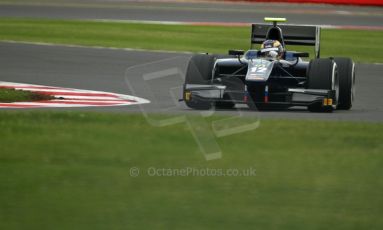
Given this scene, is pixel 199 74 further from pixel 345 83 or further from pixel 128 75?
pixel 128 75

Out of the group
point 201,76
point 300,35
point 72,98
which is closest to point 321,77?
point 201,76

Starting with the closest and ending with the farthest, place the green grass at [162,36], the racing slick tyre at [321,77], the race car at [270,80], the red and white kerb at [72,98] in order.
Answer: the race car at [270,80] → the racing slick tyre at [321,77] → the red and white kerb at [72,98] → the green grass at [162,36]

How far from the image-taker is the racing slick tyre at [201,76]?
13219 millimetres

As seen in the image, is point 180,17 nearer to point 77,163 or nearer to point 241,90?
point 241,90

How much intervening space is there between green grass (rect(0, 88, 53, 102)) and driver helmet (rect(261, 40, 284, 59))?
9.91 ft

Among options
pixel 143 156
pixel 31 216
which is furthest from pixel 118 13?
pixel 31 216

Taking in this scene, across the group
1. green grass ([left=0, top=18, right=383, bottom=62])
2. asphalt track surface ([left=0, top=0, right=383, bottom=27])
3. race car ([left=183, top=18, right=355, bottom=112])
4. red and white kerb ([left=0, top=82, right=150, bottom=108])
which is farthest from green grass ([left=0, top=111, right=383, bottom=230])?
asphalt track surface ([left=0, top=0, right=383, bottom=27])

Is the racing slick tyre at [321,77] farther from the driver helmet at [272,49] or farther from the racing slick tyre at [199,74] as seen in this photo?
the racing slick tyre at [199,74]

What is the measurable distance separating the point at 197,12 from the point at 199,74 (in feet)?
70.1

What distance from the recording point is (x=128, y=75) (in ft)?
58.4

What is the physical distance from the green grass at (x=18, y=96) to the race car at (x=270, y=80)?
219cm

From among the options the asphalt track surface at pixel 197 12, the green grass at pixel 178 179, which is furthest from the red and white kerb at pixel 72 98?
the asphalt track surface at pixel 197 12

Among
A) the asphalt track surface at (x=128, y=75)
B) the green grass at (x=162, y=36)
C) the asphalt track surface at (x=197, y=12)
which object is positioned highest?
the asphalt track surface at (x=128, y=75)

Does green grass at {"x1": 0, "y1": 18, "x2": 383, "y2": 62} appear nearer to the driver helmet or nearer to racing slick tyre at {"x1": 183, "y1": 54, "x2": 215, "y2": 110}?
the driver helmet
